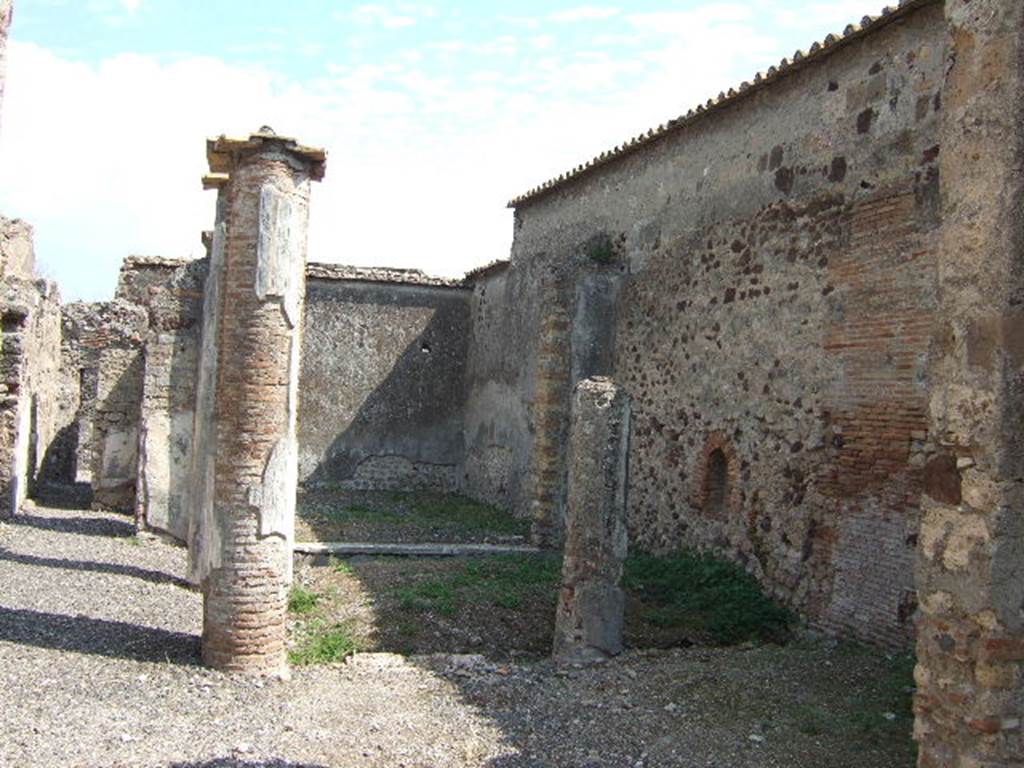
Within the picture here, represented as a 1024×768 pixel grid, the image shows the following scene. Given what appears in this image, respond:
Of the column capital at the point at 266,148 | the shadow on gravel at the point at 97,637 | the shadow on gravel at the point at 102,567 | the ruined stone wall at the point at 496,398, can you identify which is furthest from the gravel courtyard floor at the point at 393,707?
the ruined stone wall at the point at 496,398

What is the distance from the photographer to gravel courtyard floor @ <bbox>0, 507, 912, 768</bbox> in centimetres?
522

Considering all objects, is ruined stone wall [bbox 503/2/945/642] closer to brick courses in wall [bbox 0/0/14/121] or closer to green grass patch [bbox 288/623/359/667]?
green grass patch [bbox 288/623/359/667]

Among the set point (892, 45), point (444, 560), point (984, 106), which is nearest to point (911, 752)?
point (984, 106)

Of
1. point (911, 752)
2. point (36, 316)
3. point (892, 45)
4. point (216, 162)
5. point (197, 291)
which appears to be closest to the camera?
point (911, 752)

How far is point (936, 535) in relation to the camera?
4.12m

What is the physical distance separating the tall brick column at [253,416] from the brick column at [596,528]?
215 centimetres

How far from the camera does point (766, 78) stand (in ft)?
30.6

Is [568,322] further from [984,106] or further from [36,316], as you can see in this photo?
[984,106]

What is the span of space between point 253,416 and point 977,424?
4.38 meters

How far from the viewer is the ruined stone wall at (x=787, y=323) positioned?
298 inches

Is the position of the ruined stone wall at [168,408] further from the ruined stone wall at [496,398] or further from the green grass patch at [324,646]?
the ruined stone wall at [496,398]

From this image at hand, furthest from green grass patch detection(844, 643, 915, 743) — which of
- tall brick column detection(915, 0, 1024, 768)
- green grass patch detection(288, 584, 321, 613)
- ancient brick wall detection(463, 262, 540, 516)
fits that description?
ancient brick wall detection(463, 262, 540, 516)

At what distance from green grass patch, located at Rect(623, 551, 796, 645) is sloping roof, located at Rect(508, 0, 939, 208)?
4.45m

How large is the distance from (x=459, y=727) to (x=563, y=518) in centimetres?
651
